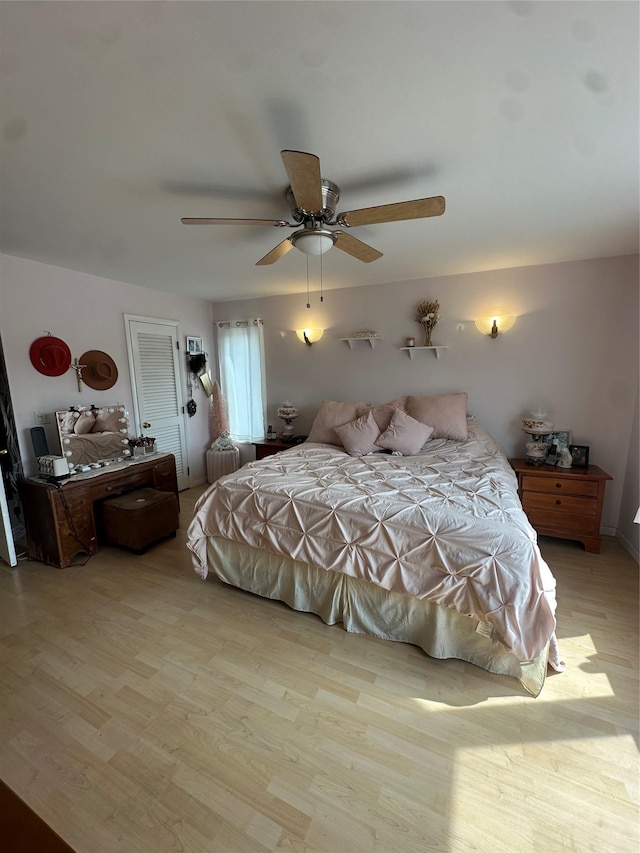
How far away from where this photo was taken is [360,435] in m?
3.03

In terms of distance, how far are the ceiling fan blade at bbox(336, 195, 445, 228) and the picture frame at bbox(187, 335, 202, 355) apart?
3.15m

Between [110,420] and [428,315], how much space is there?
131 inches

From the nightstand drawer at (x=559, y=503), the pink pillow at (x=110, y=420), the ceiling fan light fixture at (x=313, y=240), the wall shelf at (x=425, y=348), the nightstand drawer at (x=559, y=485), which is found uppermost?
the ceiling fan light fixture at (x=313, y=240)

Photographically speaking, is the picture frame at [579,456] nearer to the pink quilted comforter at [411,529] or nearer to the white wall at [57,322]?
the pink quilted comforter at [411,529]

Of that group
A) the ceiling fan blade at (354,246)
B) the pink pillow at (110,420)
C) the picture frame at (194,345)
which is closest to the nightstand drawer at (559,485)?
the ceiling fan blade at (354,246)

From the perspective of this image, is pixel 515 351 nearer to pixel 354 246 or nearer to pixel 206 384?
pixel 354 246

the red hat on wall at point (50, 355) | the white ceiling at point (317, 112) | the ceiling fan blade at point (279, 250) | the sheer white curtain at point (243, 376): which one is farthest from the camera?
the sheer white curtain at point (243, 376)

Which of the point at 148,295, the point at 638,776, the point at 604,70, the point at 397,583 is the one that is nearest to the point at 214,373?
the point at 148,295

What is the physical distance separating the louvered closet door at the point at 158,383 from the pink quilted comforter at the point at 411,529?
6.40 feet

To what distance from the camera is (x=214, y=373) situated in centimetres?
477

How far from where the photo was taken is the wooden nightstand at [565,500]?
105 inches

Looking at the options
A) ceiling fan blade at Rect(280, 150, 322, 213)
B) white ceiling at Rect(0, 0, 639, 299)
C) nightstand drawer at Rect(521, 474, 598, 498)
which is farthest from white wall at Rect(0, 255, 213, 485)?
nightstand drawer at Rect(521, 474, 598, 498)

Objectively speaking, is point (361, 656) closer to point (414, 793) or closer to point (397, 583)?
point (397, 583)

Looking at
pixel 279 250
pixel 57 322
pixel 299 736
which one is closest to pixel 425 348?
pixel 279 250
